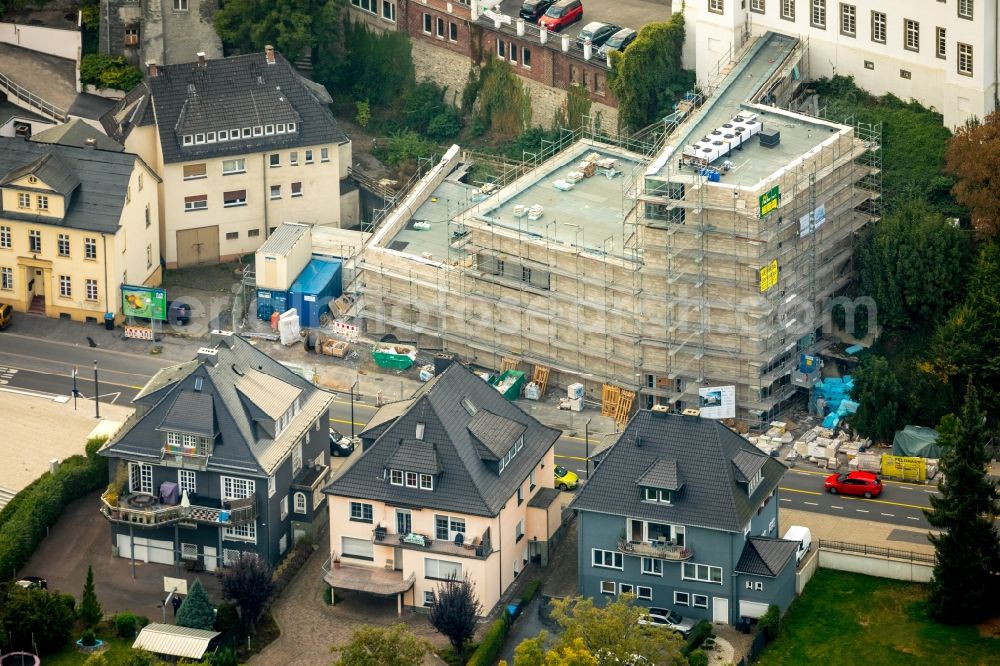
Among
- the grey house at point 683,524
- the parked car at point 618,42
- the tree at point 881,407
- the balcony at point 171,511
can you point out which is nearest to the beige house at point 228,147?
the parked car at point 618,42

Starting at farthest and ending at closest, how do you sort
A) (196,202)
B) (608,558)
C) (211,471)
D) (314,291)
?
(196,202), (314,291), (211,471), (608,558)

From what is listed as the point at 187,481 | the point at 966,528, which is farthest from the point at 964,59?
the point at 187,481

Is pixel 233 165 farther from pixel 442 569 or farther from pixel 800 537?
pixel 800 537

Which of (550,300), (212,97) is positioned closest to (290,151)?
(212,97)

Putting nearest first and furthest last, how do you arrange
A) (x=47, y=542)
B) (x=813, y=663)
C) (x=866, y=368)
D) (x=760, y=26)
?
(x=813, y=663) → (x=47, y=542) → (x=866, y=368) → (x=760, y=26)

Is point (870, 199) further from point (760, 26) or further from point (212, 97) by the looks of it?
point (212, 97)
